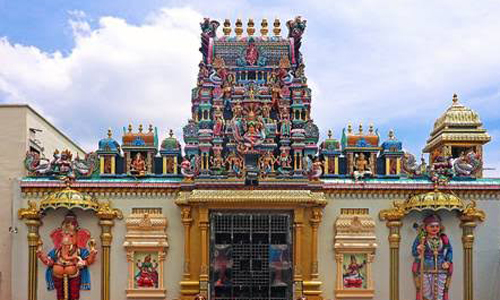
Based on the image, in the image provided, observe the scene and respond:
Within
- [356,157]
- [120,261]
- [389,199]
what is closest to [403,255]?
[389,199]

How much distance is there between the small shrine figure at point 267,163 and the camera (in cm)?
2044

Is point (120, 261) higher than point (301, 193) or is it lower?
lower

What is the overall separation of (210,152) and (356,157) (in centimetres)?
477

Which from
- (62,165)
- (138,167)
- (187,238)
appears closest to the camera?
(187,238)

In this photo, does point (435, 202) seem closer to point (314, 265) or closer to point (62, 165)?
point (314, 265)

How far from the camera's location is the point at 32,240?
2058 cm

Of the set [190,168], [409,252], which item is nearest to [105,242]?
[190,168]

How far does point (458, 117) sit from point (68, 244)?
1371 cm

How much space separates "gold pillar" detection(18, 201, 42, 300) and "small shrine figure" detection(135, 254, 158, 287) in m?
3.19

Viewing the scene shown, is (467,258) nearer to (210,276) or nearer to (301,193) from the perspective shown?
(301,193)

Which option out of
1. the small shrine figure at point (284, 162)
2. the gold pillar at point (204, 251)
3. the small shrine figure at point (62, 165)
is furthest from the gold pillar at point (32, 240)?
the small shrine figure at point (284, 162)

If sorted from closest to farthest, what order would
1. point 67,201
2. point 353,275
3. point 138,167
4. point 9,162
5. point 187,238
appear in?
point 67,201 → point 187,238 → point 353,275 → point 138,167 → point 9,162

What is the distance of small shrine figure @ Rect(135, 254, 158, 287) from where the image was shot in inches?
813

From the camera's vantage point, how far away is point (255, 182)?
20.4 m
